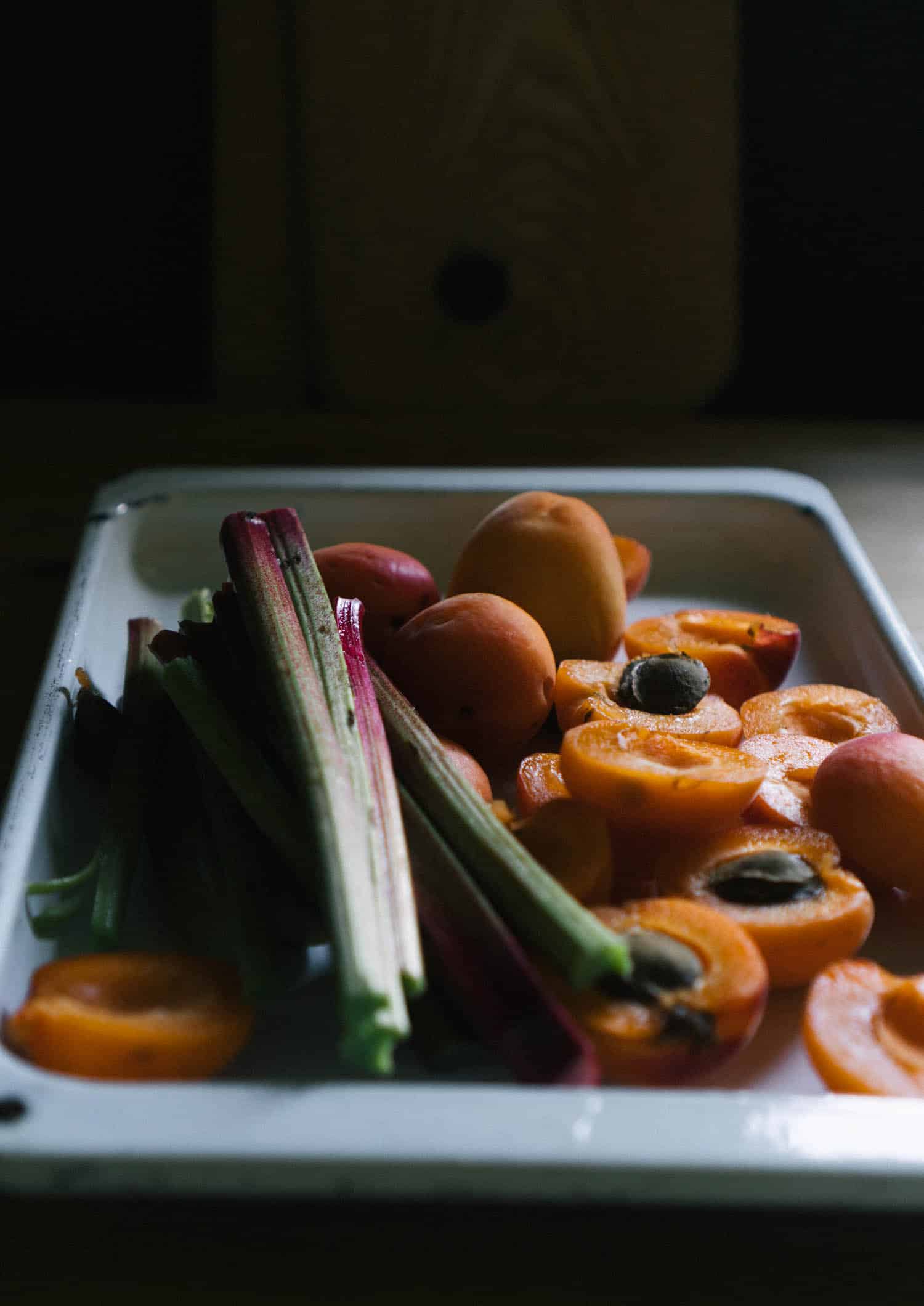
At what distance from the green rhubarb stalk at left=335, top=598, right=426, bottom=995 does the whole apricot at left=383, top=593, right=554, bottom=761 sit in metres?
0.05

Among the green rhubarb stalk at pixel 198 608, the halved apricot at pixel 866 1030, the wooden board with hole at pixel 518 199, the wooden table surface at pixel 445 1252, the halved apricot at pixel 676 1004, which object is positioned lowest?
the wooden table surface at pixel 445 1252

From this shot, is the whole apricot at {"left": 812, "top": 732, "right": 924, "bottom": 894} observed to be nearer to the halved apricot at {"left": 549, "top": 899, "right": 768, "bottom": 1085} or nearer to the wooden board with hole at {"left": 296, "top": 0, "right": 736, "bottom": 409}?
the halved apricot at {"left": 549, "top": 899, "right": 768, "bottom": 1085}

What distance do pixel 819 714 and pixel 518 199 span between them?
1.09 metres

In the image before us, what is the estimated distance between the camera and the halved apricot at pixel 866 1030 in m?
0.59

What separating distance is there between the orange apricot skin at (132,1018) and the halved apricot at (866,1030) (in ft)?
0.95

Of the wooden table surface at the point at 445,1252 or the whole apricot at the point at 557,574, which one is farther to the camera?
the whole apricot at the point at 557,574

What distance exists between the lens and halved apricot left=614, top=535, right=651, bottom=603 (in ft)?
3.60

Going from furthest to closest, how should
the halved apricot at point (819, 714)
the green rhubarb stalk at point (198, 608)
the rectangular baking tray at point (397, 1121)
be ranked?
the green rhubarb stalk at point (198, 608) → the halved apricot at point (819, 714) → the rectangular baking tray at point (397, 1121)

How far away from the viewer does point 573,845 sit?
0.71 meters

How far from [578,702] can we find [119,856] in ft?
1.09

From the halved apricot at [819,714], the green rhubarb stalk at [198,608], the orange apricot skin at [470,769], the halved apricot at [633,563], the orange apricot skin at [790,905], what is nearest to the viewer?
the orange apricot skin at [790,905]

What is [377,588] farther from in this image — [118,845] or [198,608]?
[118,845]

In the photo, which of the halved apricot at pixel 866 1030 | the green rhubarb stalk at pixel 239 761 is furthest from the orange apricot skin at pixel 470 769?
the halved apricot at pixel 866 1030

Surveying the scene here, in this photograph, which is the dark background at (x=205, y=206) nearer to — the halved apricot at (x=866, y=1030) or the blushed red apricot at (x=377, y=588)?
the blushed red apricot at (x=377, y=588)
